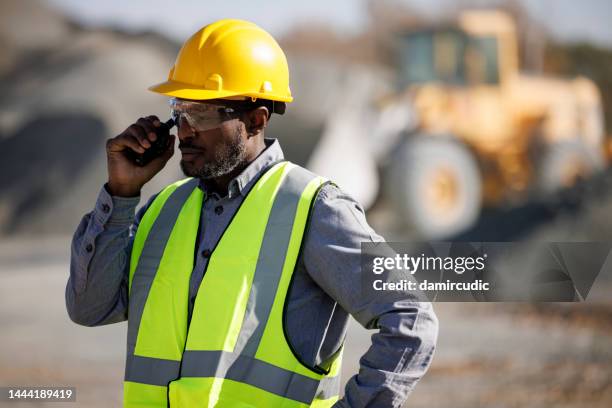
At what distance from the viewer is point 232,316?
2293 millimetres

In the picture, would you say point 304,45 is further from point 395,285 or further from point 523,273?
point 395,285

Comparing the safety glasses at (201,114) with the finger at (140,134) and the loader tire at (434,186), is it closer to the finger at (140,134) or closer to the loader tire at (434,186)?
the finger at (140,134)

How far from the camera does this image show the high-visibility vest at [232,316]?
229 cm

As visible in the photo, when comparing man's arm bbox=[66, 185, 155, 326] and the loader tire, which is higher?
man's arm bbox=[66, 185, 155, 326]

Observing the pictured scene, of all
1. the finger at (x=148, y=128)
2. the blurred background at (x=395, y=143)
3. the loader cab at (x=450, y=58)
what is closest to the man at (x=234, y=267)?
the finger at (x=148, y=128)

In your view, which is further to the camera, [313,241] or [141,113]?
[141,113]

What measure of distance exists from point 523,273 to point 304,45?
1369cm

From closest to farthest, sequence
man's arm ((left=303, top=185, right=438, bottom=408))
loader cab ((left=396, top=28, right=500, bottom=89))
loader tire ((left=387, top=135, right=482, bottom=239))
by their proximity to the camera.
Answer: man's arm ((left=303, top=185, right=438, bottom=408)) → loader tire ((left=387, top=135, right=482, bottom=239)) → loader cab ((left=396, top=28, right=500, bottom=89))

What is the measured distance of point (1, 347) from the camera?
23.6 ft

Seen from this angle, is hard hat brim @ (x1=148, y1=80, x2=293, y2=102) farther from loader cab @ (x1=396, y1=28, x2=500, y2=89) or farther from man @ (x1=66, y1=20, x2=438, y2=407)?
loader cab @ (x1=396, y1=28, x2=500, y2=89)

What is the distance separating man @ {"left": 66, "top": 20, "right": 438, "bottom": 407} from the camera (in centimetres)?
226

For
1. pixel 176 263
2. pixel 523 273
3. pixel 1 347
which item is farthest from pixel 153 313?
pixel 523 273

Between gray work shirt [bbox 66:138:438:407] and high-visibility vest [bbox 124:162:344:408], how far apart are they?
3cm

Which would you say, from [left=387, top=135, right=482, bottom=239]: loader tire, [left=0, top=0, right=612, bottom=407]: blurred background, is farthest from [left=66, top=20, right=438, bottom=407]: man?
[left=387, top=135, right=482, bottom=239]: loader tire
